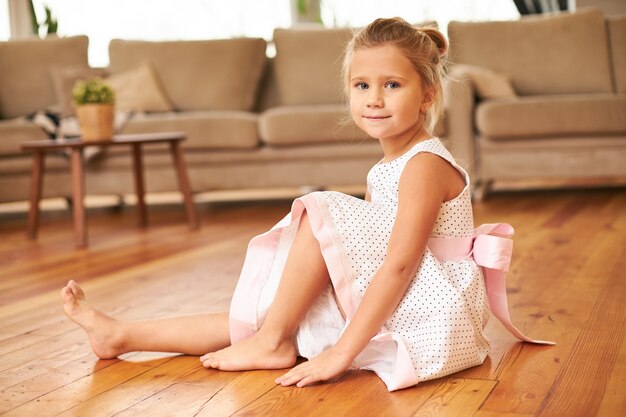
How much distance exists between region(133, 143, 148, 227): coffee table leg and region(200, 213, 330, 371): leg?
2.34 m

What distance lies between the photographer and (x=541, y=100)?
395 cm

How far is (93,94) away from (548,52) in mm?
2347

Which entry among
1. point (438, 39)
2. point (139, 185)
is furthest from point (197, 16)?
point (438, 39)

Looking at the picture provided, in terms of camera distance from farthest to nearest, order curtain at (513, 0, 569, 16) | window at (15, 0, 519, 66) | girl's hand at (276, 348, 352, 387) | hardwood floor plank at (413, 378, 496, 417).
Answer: window at (15, 0, 519, 66) < curtain at (513, 0, 569, 16) < girl's hand at (276, 348, 352, 387) < hardwood floor plank at (413, 378, 496, 417)

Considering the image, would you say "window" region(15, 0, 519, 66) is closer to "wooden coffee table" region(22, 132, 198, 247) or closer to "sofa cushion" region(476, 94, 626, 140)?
"sofa cushion" region(476, 94, 626, 140)

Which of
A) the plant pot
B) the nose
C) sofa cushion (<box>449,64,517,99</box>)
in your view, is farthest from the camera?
sofa cushion (<box>449,64,517,99</box>)

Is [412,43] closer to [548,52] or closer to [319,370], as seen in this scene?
[319,370]

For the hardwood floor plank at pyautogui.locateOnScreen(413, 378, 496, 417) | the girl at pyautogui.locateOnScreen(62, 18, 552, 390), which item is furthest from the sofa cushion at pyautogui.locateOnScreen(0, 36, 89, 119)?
the hardwood floor plank at pyautogui.locateOnScreen(413, 378, 496, 417)

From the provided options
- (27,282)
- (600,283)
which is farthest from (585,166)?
(27,282)

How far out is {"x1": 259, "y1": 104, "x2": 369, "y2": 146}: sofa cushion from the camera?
399 centimetres

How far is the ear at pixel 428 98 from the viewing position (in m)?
1.49

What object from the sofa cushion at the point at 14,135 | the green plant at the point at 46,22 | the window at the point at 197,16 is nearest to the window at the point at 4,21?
the green plant at the point at 46,22

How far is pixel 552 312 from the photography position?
182 centimetres

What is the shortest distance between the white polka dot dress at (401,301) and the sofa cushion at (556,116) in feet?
8.30
